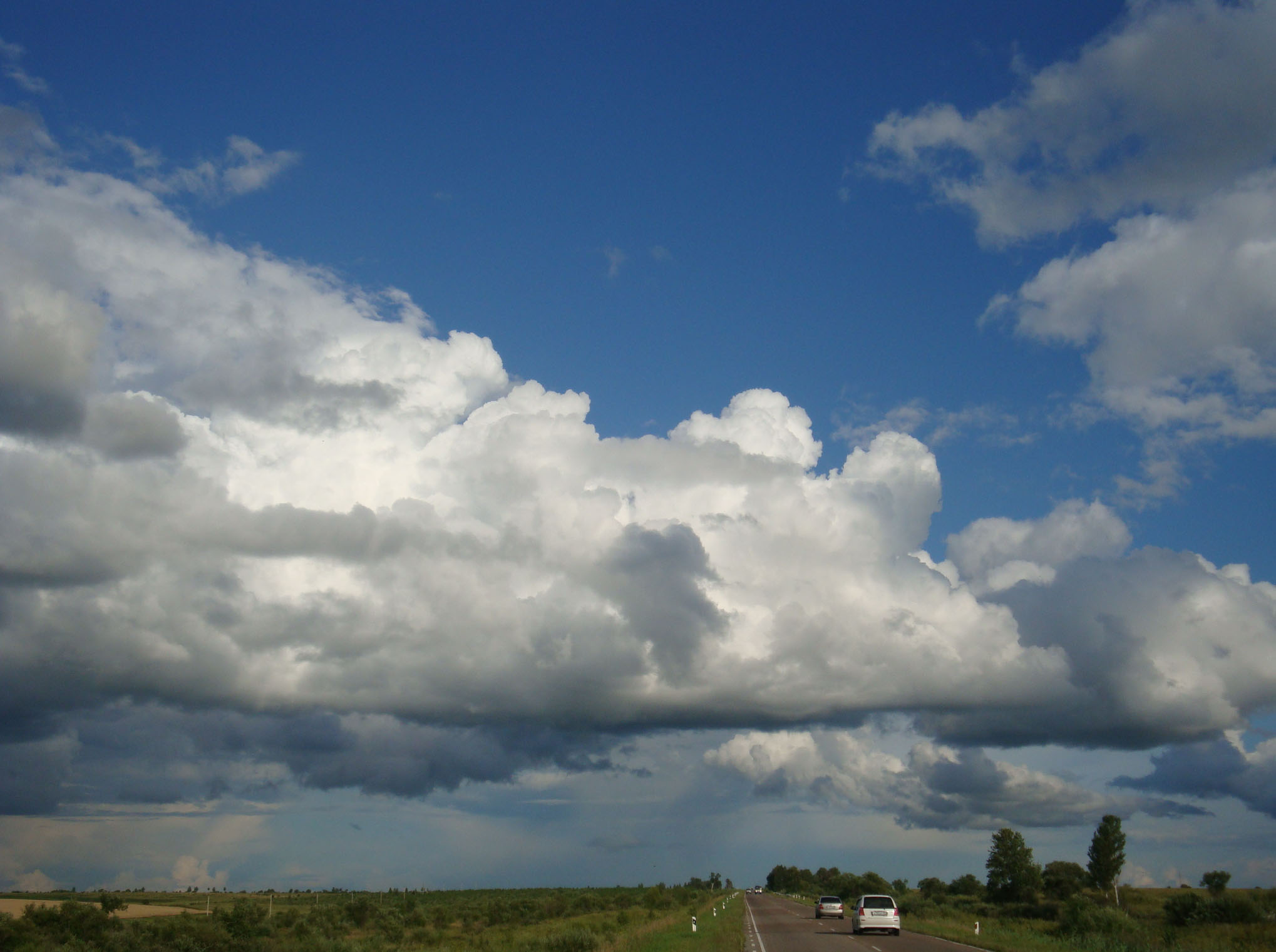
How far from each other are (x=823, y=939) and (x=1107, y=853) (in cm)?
9316

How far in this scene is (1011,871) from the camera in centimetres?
10981

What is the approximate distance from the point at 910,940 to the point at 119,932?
106 feet

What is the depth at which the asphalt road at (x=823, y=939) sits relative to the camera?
3325 cm

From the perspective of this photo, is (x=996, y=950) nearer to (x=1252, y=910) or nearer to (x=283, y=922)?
(x=1252, y=910)

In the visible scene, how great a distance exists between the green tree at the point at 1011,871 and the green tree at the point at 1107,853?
864 cm

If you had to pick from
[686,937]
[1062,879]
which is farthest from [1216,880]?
[686,937]

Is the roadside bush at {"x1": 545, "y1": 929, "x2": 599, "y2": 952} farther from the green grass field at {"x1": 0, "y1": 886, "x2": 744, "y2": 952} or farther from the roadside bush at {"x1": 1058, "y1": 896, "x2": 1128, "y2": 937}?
the roadside bush at {"x1": 1058, "y1": 896, "x2": 1128, "y2": 937}

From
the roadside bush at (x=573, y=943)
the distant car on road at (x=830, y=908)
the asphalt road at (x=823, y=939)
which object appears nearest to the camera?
the roadside bush at (x=573, y=943)

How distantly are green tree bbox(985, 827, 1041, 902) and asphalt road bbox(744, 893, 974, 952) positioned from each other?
59.6 meters

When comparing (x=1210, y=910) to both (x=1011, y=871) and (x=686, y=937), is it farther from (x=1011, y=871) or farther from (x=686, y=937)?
(x=1011, y=871)

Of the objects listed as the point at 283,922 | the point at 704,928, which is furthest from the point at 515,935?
the point at 283,922

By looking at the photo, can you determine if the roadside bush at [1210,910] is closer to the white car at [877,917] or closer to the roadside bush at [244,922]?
the white car at [877,917]

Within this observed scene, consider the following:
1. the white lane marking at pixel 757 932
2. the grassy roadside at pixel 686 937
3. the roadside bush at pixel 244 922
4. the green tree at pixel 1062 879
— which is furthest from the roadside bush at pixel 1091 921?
the green tree at pixel 1062 879

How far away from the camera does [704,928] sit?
51.1 m
